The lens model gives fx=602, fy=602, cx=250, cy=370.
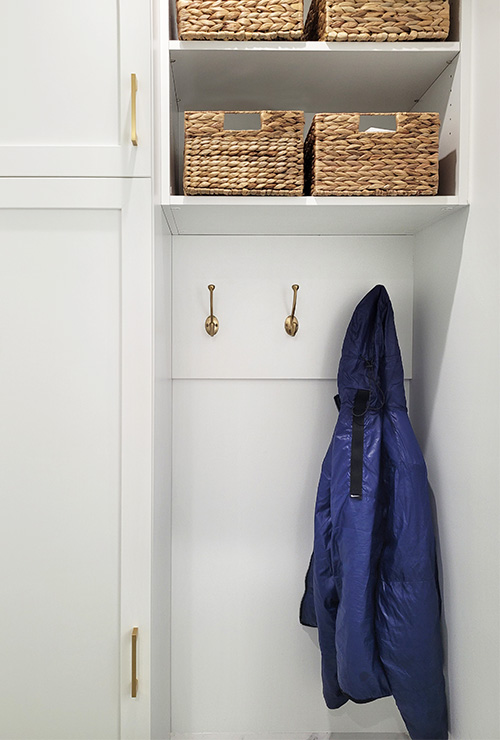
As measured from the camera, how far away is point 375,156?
1235mm

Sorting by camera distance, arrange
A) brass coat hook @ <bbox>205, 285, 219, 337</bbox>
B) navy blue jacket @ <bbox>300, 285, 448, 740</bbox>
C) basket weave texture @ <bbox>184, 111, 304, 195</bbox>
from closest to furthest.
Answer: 1. basket weave texture @ <bbox>184, 111, 304, 195</bbox>
2. navy blue jacket @ <bbox>300, 285, 448, 740</bbox>
3. brass coat hook @ <bbox>205, 285, 219, 337</bbox>

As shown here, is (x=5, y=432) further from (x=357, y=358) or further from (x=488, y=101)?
(x=488, y=101)

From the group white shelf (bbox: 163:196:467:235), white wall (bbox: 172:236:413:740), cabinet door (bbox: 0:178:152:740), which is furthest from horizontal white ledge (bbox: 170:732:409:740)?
white shelf (bbox: 163:196:467:235)

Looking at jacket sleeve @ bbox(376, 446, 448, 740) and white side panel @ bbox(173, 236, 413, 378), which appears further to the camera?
white side panel @ bbox(173, 236, 413, 378)

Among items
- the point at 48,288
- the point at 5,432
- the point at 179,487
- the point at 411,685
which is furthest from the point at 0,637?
the point at 411,685

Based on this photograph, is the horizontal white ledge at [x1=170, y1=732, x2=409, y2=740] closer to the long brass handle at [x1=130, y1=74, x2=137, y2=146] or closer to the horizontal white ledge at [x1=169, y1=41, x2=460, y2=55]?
the long brass handle at [x1=130, y1=74, x2=137, y2=146]

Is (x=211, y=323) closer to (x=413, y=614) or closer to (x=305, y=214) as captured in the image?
(x=305, y=214)

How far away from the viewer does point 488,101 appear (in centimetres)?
114

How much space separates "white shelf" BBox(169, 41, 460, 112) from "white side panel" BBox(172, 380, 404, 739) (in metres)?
0.71

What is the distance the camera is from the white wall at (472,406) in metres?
1.13

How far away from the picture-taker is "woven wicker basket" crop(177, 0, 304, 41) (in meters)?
1.19

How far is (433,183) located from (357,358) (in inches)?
16.9

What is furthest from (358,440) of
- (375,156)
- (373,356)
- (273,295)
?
(375,156)

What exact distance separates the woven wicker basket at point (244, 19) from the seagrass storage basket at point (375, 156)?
7.1 inches
